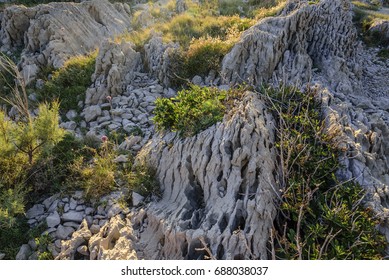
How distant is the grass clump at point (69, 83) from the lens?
1059 cm

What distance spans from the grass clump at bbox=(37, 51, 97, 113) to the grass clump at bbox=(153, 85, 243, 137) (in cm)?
429

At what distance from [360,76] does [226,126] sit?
9.22m

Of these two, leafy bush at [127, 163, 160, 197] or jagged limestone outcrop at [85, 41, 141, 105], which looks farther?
jagged limestone outcrop at [85, 41, 141, 105]

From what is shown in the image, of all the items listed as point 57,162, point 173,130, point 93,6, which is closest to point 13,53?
point 93,6

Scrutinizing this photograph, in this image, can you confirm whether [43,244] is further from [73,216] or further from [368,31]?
[368,31]

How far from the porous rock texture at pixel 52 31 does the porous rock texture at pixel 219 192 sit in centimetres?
854

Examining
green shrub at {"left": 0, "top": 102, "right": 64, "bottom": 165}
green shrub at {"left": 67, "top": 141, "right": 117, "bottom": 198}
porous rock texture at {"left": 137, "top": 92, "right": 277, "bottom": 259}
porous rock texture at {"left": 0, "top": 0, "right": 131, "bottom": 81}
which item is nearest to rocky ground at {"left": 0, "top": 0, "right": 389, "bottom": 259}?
porous rock texture at {"left": 137, "top": 92, "right": 277, "bottom": 259}

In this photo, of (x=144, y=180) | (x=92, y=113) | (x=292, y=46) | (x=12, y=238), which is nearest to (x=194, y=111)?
(x=144, y=180)

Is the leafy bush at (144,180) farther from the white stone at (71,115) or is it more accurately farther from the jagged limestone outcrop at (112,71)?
the jagged limestone outcrop at (112,71)

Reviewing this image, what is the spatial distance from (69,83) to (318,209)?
9.65 metres

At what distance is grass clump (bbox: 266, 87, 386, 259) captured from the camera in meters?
4.63

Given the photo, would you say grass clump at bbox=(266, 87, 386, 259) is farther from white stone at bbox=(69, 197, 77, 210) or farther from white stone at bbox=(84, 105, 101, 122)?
white stone at bbox=(84, 105, 101, 122)

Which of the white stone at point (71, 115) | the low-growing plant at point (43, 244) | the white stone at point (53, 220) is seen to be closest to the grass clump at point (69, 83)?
the white stone at point (71, 115)

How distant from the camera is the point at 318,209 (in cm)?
525
